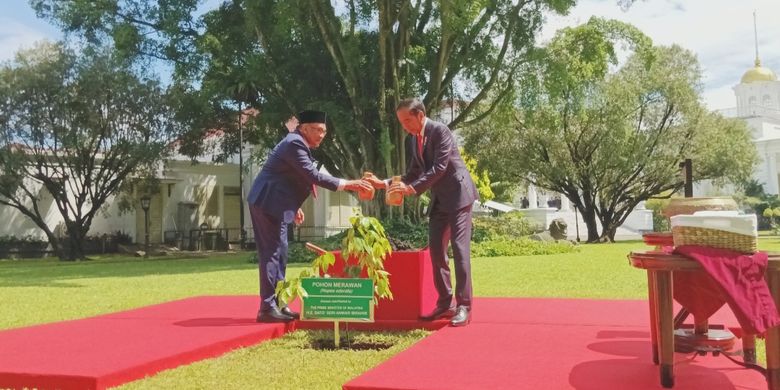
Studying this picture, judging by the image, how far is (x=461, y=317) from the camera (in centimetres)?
514

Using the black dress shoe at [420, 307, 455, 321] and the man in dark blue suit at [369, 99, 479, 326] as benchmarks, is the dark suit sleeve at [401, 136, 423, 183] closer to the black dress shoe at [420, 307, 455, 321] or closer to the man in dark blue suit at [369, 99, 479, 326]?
the man in dark blue suit at [369, 99, 479, 326]

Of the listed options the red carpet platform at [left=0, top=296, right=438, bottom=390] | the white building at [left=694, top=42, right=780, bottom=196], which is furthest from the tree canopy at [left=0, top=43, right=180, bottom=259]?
the white building at [left=694, top=42, right=780, bottom=196]

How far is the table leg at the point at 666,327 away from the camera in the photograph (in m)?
3.05

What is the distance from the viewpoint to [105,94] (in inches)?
1008

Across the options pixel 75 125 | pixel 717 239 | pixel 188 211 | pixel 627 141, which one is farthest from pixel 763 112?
pixel 717 239

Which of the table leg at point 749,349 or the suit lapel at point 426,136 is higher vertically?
the suit lapel at point 426,136

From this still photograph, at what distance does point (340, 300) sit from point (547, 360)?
1594 millimetres

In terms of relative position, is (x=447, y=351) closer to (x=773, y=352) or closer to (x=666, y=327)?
(x=666, y=327)

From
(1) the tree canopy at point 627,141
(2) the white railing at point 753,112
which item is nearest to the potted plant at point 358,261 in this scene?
(1) the tree canopy at point 627,141

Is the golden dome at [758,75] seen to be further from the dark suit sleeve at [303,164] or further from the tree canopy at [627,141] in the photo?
the dark suit sleeve at [303,164]

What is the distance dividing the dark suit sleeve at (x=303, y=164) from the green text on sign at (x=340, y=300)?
94 centimetres

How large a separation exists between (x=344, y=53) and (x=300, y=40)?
3.28m

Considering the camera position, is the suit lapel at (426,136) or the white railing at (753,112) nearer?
the suit lapel at (426,136)

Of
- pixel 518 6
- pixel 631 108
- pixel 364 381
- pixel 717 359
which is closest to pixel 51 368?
pixel 364 381
